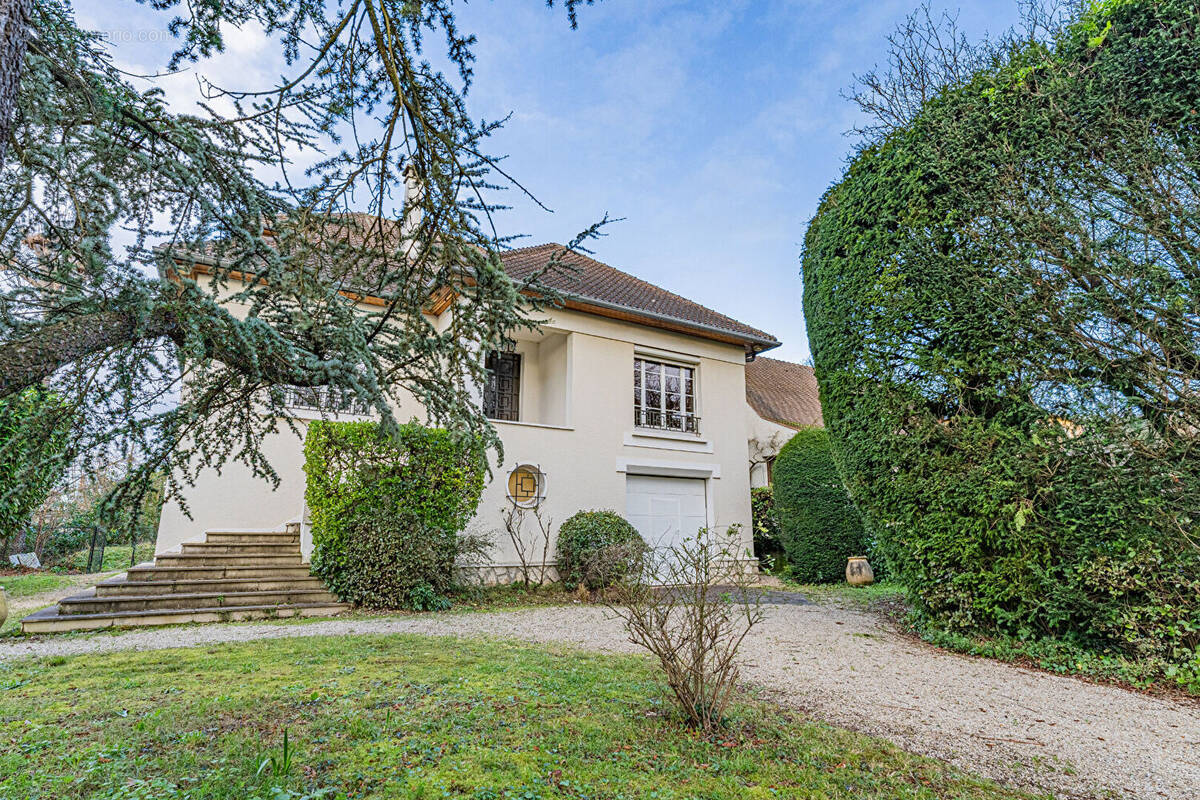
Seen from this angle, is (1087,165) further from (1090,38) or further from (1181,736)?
(1181,736)

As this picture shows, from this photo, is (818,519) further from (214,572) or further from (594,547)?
(214,572)

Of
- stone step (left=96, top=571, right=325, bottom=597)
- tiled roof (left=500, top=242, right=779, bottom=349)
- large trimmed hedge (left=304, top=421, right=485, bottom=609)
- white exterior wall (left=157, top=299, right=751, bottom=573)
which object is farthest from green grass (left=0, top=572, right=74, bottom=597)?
tiled roof (left=500, top=242, right=779, bottom=349)

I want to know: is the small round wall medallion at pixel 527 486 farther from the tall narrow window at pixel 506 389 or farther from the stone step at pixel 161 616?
the stone step at pixel 161 616

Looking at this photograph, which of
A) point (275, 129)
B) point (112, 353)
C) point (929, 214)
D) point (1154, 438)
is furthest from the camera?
point (929, 214)

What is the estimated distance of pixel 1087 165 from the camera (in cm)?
Result: 523

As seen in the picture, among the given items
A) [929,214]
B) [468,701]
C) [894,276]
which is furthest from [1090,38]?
[468,701]

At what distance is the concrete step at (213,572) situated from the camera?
8.19 m

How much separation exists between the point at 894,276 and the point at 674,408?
22.2ft

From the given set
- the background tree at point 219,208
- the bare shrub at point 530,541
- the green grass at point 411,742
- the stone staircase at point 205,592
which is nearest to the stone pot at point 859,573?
the bare shrub at point 530,541

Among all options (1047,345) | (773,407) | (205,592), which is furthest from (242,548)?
(773,407)

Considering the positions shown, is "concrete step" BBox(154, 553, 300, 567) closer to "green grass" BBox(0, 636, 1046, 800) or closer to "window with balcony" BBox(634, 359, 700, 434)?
"green grass" BBox(0, 636, 1046, 800)

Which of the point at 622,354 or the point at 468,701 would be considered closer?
the point at 468,701

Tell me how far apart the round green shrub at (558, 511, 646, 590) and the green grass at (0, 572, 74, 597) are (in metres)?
8.83

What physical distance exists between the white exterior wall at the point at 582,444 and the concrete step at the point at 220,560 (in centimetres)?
105
